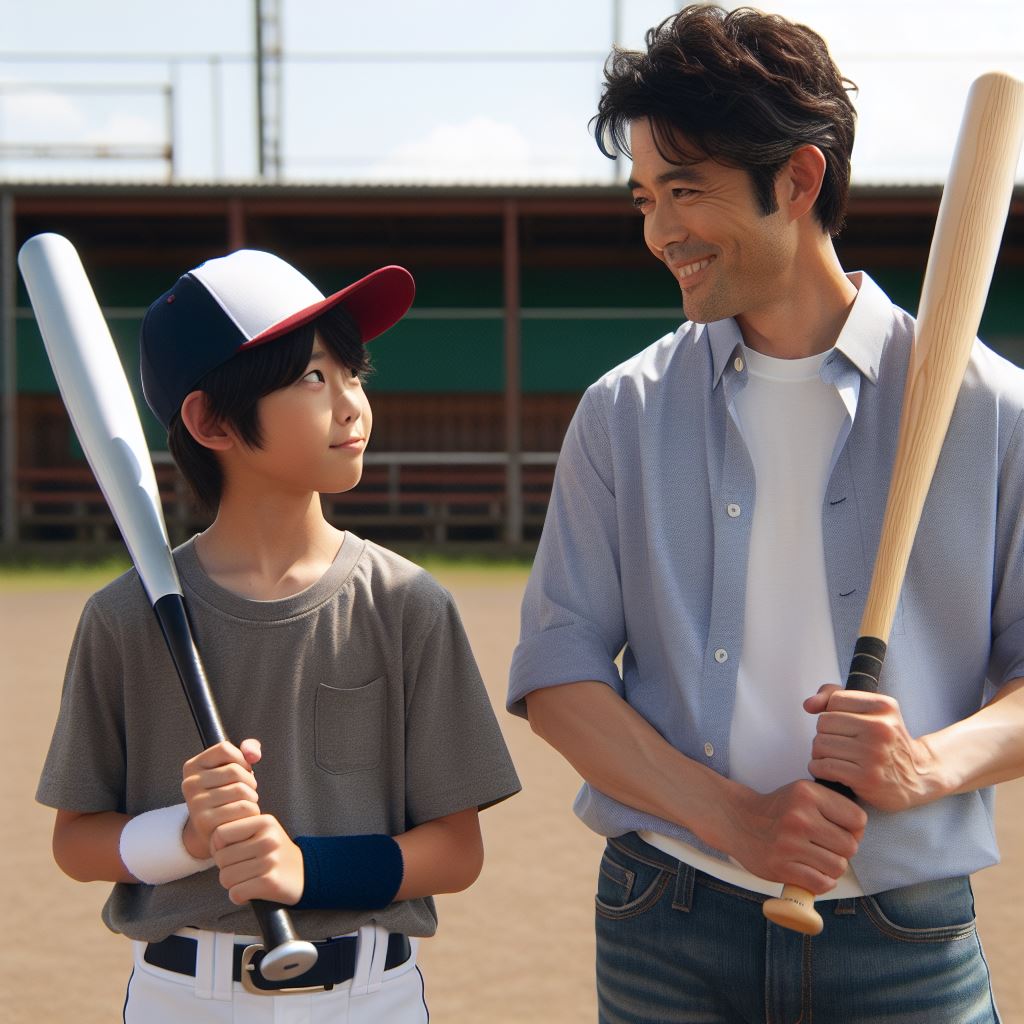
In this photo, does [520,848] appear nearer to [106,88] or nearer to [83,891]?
[83,891]

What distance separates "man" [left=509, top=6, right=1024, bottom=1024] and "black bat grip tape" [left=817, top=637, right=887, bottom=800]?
33mm

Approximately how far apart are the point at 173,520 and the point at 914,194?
28.9ft

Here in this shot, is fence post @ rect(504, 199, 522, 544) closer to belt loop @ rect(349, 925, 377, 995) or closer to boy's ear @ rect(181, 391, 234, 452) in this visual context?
boy's ear @ rect(181, 391, 234, 452)

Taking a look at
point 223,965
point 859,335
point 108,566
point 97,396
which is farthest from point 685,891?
point 108,566

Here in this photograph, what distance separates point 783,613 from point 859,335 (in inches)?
14.7

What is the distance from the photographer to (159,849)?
1.68 m

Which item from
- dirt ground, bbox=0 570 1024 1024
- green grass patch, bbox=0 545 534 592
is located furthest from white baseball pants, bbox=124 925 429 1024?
green grass patch, bbox=0 545 534 592

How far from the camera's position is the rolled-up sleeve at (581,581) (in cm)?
175

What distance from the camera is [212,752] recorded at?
159 cm

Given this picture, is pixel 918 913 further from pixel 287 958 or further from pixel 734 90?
pixel 734 90

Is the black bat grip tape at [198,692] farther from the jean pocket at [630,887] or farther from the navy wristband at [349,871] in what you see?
the jean pocket at [630,887]

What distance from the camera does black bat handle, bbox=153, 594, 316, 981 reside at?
4.95 feet

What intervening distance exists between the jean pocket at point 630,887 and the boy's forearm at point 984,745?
37cm

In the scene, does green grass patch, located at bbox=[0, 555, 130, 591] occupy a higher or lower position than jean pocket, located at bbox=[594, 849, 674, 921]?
lower
